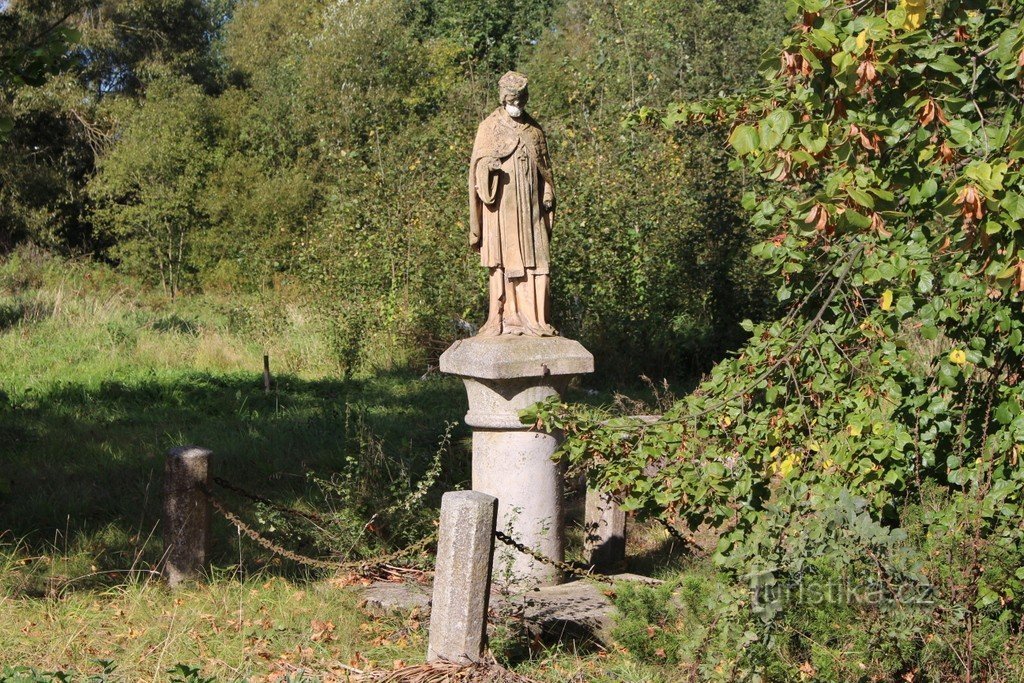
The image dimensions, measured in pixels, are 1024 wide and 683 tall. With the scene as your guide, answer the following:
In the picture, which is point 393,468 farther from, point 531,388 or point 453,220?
point 453,220

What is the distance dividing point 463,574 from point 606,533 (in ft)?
8.18

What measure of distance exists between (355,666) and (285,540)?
83.4 inches

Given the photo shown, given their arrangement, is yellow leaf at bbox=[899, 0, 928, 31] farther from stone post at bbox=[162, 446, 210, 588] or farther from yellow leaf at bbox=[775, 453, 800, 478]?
stone post at bbox=[162, 446, 210, 588]

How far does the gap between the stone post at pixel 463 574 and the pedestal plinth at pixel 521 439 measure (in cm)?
152

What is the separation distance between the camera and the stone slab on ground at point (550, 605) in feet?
17.3

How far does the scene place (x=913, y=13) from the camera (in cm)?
385

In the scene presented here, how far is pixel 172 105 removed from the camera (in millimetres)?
24266

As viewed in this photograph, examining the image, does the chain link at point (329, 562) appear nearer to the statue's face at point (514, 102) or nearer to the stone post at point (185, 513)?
the stone post at point (185, 513)

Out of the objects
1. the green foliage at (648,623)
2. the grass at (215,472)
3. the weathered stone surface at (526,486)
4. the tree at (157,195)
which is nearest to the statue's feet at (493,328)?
the weathered stone surface at (526,486)

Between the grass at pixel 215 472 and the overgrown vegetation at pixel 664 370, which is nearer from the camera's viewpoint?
the overgrown vegetation at pixel 664 370

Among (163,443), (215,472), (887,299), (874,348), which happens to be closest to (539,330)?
(874,348)

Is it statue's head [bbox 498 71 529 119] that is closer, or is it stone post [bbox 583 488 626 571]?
statue's head [bbox 498 71 529 119]

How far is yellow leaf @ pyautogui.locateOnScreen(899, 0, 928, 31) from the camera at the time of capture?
12.5ft

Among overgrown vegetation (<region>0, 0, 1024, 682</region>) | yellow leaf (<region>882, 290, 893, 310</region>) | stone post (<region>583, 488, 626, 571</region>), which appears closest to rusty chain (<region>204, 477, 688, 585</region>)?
overgrown vegetation (<region>0, 0, 1024, 682</region>)
